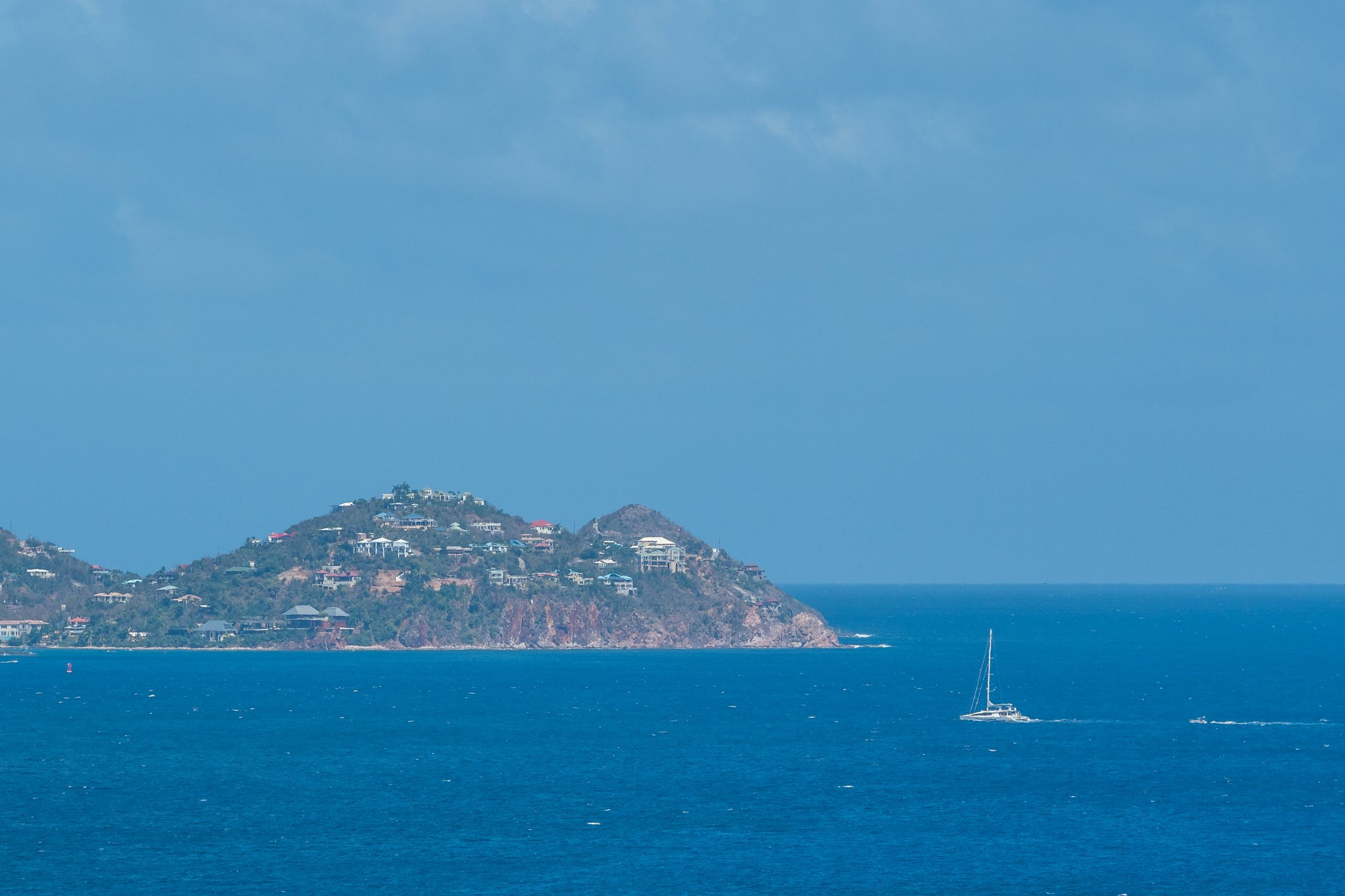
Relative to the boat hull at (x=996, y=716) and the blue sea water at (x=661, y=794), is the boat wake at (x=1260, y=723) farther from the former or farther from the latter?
the boat hull at (x=996, y=716)

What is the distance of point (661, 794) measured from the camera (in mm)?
106375

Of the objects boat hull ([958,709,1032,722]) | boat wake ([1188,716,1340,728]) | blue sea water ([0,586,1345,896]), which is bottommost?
blue sea water ([0,586,1345,896])

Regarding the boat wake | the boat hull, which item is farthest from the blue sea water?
the boat hull

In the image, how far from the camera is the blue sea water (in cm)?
8375

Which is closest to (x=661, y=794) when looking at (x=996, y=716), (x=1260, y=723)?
(x=996, y=716)

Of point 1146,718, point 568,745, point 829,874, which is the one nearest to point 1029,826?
point 829,874

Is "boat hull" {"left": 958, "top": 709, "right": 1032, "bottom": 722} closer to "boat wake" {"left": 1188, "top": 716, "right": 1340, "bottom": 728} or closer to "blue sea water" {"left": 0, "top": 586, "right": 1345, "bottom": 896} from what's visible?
"blue sea water" {"left": 0, "top": 586, "right": 1345, "bottom": 896}

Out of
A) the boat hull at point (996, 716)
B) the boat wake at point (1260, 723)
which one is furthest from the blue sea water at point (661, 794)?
the boat hull at point (996, 716)

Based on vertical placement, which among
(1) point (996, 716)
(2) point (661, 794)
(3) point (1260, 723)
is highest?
(3) point (1260, 723)

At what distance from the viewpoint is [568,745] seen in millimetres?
129375

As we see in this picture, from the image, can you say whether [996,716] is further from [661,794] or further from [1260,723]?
[661,794]

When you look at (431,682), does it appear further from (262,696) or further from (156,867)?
(156,867)

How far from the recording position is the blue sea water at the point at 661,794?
275ft

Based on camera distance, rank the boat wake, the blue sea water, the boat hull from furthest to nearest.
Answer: the boat hull → the boat wake → the blue sea water
